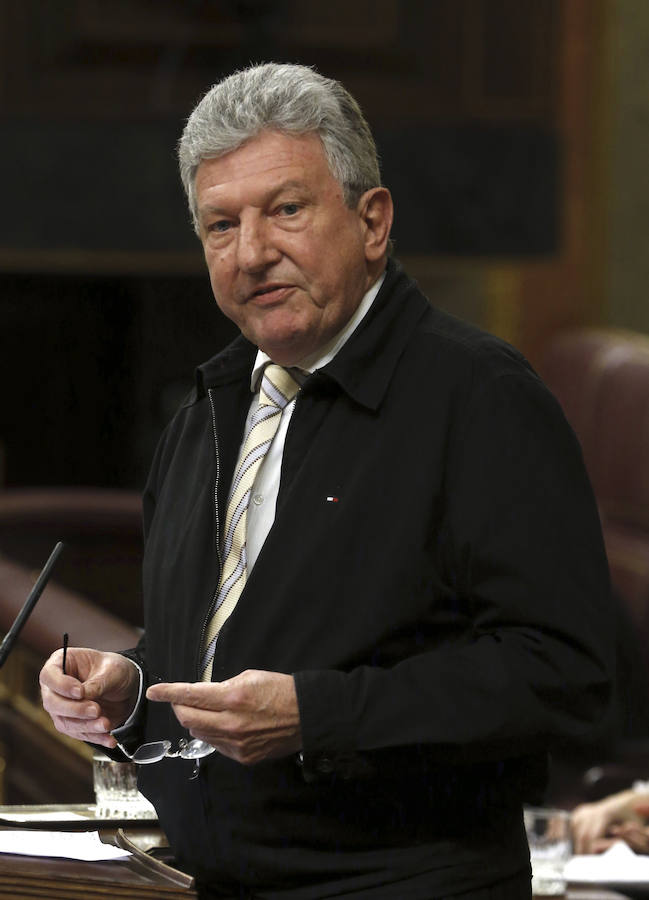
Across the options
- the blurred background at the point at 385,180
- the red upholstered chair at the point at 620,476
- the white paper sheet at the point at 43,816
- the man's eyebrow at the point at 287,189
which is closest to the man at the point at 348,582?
the man's eyebrow at the point at 287,189

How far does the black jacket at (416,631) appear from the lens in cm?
132

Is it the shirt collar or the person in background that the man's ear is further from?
the person in background

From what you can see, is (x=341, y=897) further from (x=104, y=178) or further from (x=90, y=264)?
(x=90, y=264)

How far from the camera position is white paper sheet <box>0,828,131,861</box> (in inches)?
53.2

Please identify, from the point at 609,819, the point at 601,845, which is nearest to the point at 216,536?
the point at 601,845

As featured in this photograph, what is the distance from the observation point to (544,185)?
5703 millimetres

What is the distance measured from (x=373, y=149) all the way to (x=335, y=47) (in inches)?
175

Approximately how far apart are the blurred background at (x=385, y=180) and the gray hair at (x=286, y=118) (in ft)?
11.4

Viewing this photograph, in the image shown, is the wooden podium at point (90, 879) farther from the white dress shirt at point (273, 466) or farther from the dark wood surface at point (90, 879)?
the white dress shirt at point (273, 466)

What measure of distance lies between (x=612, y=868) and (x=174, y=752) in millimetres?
779

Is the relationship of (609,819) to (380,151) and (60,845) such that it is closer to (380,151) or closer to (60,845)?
(60,845)

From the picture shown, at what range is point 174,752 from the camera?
149 centimetres

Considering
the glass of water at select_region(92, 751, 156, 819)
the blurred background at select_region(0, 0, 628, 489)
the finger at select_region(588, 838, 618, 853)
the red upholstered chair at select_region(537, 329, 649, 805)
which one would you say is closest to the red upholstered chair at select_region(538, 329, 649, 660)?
the red upholstered chair at select_region(537, 329, 649, 805)

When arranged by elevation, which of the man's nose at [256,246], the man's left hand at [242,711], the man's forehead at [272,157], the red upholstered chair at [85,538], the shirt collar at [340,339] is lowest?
the red upholstered chair at [85,538]
